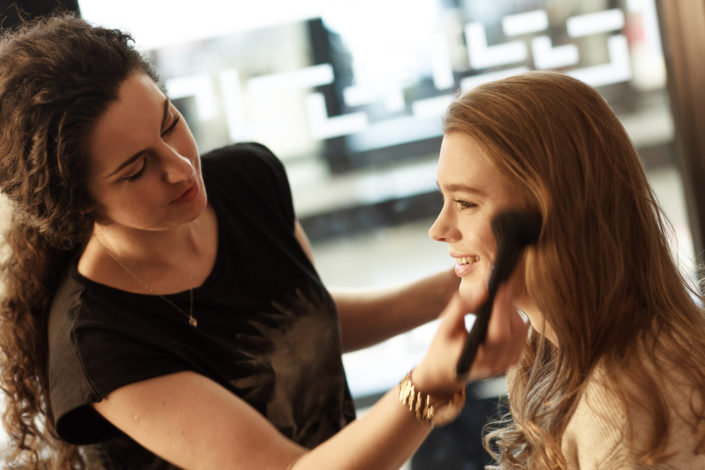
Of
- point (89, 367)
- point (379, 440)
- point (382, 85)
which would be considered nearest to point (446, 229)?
point (379, 440)

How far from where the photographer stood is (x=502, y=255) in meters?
0.81

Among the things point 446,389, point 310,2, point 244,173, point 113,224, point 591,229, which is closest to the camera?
point 446,389

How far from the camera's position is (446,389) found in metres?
0.86

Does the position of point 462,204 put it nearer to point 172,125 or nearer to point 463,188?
point 463,188

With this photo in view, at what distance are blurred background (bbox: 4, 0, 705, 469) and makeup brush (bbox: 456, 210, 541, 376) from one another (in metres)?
0.92

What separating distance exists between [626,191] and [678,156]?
101 cm

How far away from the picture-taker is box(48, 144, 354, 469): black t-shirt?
41.1 inches

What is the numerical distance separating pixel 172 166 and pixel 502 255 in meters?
0.48

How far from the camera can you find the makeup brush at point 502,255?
30.3 inches

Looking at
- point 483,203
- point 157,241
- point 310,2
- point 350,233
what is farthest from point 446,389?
point 310,2

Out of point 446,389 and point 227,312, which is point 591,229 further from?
point 227,312

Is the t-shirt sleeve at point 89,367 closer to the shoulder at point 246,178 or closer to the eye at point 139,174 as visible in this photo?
the eye at point 139,174

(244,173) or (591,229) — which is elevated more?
(244,173)

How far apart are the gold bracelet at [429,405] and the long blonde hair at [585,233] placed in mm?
184
